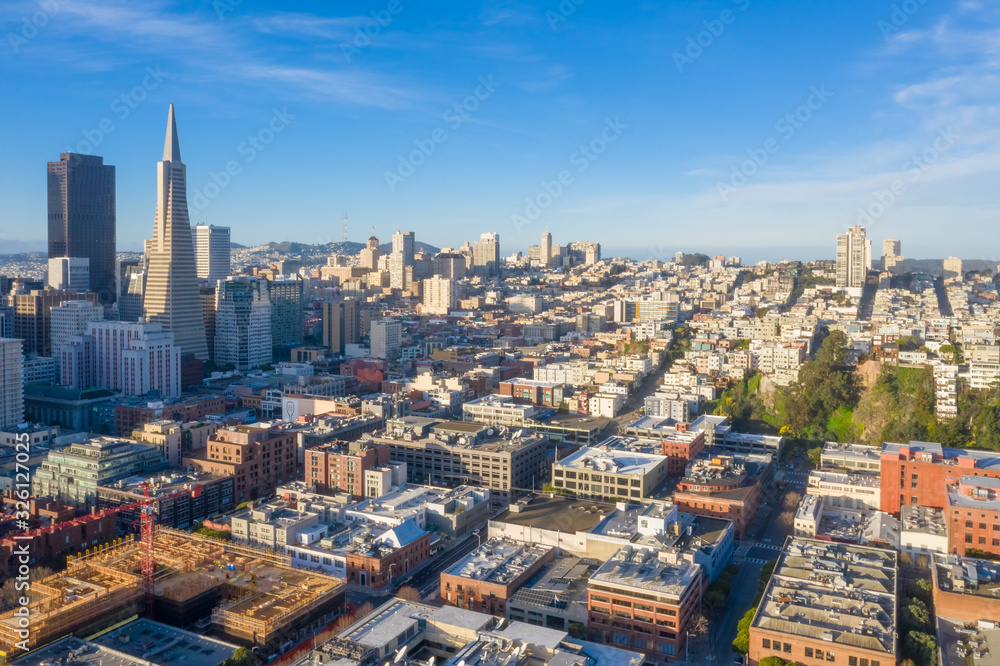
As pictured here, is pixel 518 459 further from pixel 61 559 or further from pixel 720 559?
pixel 61 559

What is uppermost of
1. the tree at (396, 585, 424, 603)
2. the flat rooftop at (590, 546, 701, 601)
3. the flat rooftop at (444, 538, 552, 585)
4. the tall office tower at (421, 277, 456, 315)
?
the tall office tower at (421, 277, 456, 315)

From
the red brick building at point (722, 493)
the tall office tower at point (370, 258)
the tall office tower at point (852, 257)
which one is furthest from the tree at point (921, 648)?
the tall office tower at point (370, 258)

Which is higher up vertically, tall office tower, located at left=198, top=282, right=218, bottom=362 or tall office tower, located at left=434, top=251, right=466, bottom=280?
tall office tower, located at left=434, top=251, right=466, bottom=280

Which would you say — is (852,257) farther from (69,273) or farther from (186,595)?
(69,273)

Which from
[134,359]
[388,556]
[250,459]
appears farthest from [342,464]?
[134,359]

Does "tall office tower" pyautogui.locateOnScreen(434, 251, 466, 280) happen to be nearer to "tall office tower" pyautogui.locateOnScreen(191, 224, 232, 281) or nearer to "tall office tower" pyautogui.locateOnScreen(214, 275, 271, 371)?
"tall office tower" pyautogui.locateOnScreen(191, 224, 232, 281)

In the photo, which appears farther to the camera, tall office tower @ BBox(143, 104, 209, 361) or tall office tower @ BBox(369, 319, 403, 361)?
tall office tower @ BBox(369, 319, 403, 361)

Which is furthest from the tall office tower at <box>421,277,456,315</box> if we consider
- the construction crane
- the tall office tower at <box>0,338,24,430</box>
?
the construction crane
